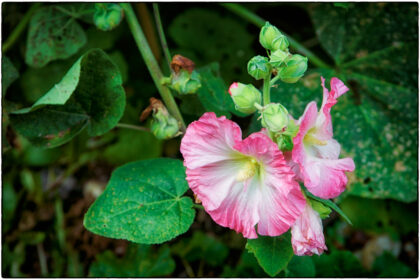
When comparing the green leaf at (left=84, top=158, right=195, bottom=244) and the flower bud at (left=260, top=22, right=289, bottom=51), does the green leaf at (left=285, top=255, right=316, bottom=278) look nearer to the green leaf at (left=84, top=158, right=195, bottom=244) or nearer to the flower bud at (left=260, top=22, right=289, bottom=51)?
the green leaf at (left=84, top=158, right=195, bottom=244)

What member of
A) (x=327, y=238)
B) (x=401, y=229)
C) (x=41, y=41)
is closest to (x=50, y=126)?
(x=41, y=41)

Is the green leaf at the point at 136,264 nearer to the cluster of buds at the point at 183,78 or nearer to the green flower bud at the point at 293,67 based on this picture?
the cluster of buds at the point at 183,78

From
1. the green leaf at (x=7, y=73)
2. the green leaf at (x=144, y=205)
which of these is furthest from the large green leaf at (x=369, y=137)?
the green leaf at (x=7, y=73)

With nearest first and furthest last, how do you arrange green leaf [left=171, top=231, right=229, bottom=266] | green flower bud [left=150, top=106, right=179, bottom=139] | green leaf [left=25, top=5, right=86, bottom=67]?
green flower bud [left=150, top=106, right=179, bottom=139] < green leaf [left=25, top=5, right=86, bottom=67] < green leaf [left=171, top=231, right=229, bottom=266]

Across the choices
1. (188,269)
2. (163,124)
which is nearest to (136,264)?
(188,269)

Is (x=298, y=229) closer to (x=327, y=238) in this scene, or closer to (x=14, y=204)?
(x=327, y=238)

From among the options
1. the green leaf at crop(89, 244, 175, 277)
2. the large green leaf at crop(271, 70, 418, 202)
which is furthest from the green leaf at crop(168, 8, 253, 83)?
the green leaf at crop(89, 244, 175, 277)
